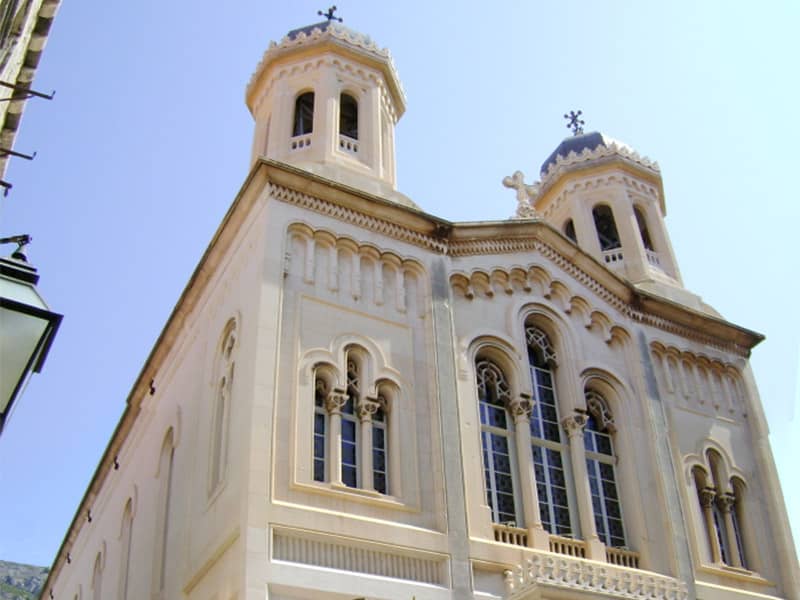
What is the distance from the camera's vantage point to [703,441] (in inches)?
709

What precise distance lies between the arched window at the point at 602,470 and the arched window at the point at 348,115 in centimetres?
779

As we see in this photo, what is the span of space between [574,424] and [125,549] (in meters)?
10.2

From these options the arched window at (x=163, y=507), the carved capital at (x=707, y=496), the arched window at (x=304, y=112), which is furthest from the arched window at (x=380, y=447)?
the arched window at (x=304, y=112)

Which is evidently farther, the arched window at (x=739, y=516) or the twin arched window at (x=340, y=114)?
the twin arched window at (x=340, y=114)

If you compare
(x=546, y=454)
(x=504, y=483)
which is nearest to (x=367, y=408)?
(x=504, y=483)

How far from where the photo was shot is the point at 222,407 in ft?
50.0

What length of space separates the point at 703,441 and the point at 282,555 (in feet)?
30.5

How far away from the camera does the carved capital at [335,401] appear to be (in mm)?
14133

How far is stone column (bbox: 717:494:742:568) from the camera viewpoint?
16.7 m

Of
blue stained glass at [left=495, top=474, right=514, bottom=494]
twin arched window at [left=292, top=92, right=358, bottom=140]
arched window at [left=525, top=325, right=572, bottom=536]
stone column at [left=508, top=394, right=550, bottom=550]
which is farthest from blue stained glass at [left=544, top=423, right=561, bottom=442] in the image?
twin arched window at [left=292, top=92, right=358, bottom=140]

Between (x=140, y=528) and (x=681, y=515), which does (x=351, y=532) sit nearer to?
(x=681, y=515)

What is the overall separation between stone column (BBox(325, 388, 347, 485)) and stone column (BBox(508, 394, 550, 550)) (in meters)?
3.15

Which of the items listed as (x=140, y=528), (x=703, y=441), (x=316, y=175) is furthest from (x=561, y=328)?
(x=140, y=528)

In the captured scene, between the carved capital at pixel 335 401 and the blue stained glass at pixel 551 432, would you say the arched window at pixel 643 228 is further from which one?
the carved capital at pixel 335 401
